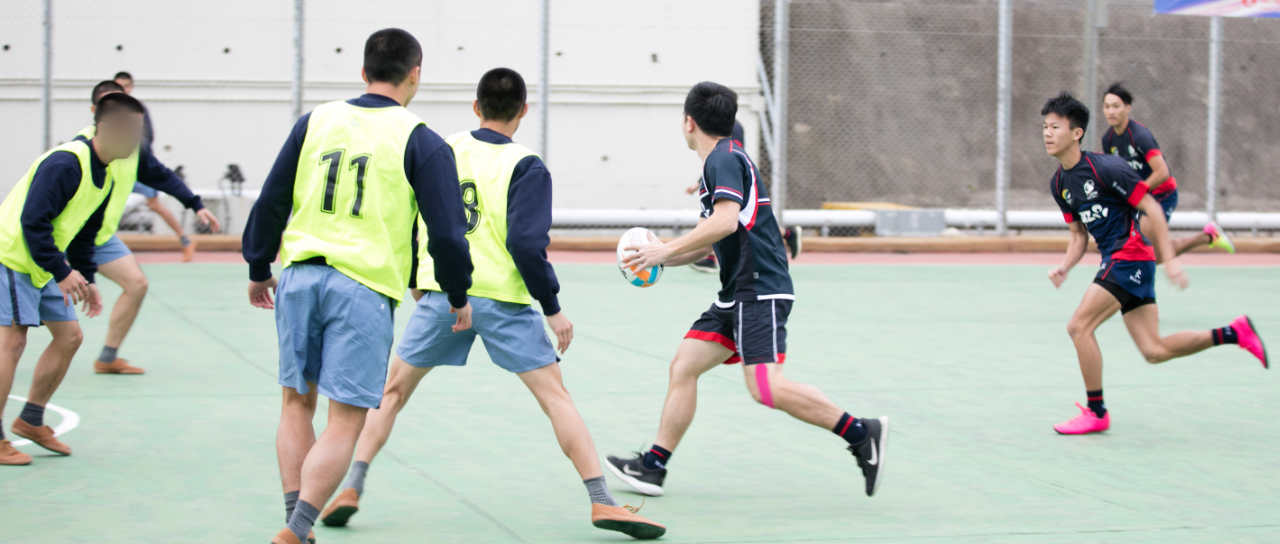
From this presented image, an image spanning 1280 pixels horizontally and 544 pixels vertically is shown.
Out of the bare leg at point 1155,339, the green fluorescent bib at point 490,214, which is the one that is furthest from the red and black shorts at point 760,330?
the bare leg at point 1155,339

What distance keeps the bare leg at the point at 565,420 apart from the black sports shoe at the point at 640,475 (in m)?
0.62

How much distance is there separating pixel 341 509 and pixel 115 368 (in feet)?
11.6

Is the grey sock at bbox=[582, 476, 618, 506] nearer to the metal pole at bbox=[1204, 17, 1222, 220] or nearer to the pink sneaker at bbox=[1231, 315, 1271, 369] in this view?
the pink sneaker at bbox=[1231, 315, 1271, 369]

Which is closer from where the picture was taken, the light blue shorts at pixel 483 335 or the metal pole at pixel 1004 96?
the light blue shorts at pixel 483 335

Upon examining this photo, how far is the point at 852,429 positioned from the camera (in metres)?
4.50

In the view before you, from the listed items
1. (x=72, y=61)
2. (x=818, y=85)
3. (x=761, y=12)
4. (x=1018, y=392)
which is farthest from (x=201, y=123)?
(x=1018, y=392)

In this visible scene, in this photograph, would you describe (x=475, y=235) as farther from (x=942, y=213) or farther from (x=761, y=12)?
(x=761, y=12)

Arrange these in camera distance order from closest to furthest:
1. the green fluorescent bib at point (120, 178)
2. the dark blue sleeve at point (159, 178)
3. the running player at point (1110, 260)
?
the green fluorescent bib at point (120, 178)
the running player at point (1110, 260)
the dark blue sleeve at point (159, 178)

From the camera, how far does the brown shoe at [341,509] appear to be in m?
4.05

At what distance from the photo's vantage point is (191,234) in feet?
48.0

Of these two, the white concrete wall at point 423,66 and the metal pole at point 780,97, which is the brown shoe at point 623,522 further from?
the white concrete wall at point 423,66

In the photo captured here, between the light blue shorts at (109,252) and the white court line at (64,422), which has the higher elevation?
the light blue shorts at (109,252)

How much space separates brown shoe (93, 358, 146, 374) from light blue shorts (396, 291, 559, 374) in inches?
133

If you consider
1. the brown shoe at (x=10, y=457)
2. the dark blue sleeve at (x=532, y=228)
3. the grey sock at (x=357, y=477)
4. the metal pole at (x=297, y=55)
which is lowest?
the brown shoe at (x=10, y=457)
